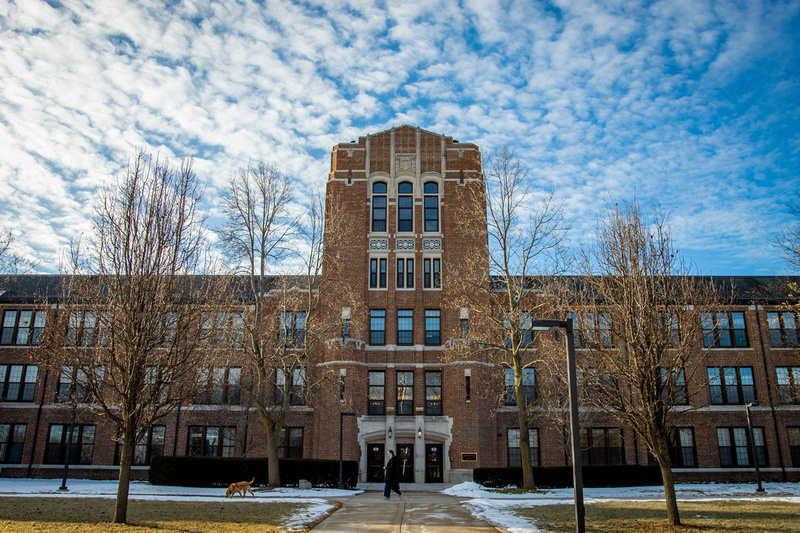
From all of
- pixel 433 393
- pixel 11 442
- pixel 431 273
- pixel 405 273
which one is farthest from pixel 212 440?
pixel 431 273

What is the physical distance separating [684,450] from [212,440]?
1035 inches

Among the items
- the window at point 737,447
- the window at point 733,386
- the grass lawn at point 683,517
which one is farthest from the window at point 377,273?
the window at point 737,447

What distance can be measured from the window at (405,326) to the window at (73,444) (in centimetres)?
1817

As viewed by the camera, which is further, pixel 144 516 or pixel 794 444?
pixel 794 444

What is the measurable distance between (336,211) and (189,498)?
15461 millimetres

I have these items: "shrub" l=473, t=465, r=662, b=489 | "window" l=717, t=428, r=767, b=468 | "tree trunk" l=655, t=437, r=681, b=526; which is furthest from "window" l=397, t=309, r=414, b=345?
"window" l=717, t=428, r=767, b=468

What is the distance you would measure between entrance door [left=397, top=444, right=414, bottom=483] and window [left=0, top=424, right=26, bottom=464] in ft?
69.3

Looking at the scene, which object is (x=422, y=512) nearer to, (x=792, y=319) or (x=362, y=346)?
(x=362, y=346)

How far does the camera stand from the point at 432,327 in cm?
3136

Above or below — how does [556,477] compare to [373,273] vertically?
below

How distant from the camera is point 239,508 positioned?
16078 millimetres

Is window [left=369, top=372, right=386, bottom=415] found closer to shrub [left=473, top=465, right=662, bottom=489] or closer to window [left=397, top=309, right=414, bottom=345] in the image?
window [left=397, top=309, right=414, bottom=345]

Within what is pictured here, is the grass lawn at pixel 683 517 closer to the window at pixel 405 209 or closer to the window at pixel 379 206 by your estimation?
the window at pixel 405 209

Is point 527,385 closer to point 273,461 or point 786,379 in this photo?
point 273,461
